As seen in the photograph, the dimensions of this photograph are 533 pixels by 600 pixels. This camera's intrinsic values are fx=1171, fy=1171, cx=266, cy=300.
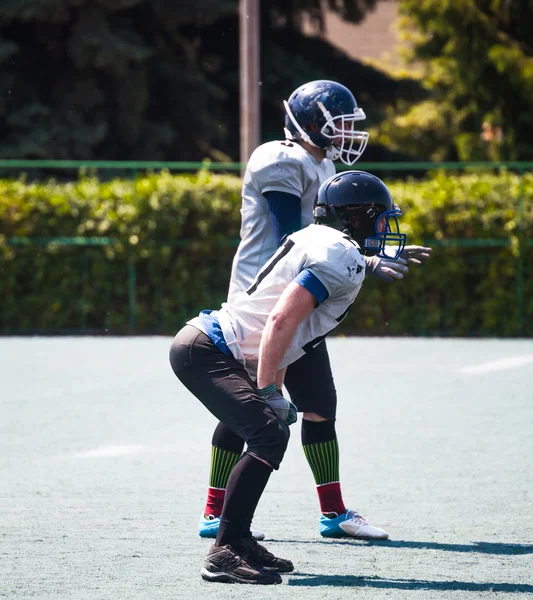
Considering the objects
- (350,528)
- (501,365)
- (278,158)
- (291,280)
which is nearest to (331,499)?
(350,528)

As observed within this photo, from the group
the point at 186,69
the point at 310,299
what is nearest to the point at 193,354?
the point at 310,299

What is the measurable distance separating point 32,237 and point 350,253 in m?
11.0

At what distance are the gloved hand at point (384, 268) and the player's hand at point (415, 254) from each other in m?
0.06

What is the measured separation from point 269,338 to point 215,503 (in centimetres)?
123

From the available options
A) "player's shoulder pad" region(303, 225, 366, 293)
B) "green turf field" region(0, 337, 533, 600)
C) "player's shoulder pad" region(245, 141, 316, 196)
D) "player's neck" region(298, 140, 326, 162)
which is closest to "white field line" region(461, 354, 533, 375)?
"green turf field" region(0, 337, 533, 600)

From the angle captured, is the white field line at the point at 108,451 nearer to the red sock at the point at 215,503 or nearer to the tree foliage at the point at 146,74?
the red sock at the point at 215,503

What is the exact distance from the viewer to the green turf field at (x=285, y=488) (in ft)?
14.4

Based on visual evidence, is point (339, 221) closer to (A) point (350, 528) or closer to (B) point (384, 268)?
(B) point (384, 268)

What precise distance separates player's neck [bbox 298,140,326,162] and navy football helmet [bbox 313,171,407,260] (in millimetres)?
529

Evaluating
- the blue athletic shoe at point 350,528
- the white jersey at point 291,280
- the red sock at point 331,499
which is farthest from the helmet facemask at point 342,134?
the blue athletic shoe at point 350,528

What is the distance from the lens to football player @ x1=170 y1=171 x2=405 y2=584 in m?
4.27

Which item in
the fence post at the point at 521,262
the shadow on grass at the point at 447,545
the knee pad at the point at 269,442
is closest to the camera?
the knee pad at the point at 269,442

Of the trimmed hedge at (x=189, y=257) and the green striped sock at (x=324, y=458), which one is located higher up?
the trimmed hedge at (x=189, y=257)

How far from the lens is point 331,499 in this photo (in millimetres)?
5270
